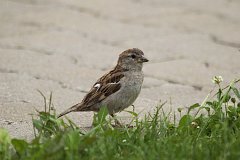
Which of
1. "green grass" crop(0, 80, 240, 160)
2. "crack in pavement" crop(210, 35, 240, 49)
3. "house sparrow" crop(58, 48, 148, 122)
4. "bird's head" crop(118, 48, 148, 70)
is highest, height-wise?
"crack in pavement" crop(210, 35, 240, 49)

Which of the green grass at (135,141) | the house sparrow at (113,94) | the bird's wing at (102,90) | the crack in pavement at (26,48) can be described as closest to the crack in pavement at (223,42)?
the crack in pavement at (26,48)

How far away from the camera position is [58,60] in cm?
614

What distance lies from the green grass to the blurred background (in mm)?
601

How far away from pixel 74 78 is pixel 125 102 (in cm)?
129

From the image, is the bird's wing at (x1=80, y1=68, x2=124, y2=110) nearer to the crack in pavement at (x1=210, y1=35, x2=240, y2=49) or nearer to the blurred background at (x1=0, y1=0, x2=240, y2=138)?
the blurred background at (x1=0, y1=0, x2=240, y2=138)

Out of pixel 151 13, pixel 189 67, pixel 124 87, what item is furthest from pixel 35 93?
pixel 151 13

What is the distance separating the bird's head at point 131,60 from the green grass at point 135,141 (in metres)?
0.74

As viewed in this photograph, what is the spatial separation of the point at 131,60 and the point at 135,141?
1.16 meters

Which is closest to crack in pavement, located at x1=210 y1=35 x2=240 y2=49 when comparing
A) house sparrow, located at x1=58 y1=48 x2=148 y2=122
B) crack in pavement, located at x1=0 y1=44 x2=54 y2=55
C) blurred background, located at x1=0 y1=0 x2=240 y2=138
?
blurred background, located at x1=0 y1=0 x2=240 y2=138

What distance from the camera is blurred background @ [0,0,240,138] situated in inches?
204

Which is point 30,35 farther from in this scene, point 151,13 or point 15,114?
point 15,114

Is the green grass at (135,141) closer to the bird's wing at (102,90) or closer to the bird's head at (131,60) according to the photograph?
the bird's wing at (102,90)

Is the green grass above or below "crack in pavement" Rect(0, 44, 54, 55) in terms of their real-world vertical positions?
below

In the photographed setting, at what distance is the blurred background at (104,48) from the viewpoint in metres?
5.18
